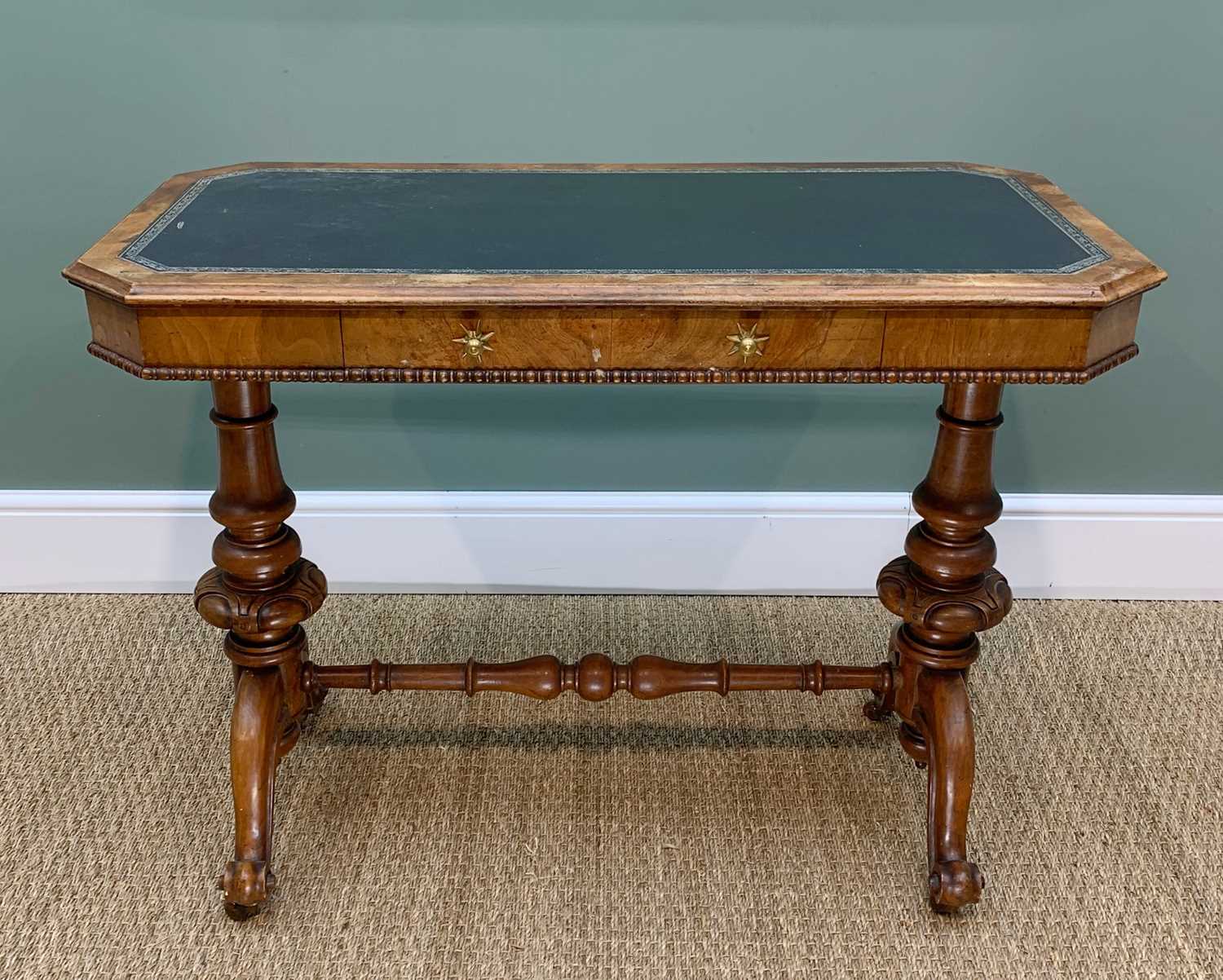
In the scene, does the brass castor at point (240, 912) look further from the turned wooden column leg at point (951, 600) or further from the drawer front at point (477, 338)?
the turned wooden column leg at point (951, 600)

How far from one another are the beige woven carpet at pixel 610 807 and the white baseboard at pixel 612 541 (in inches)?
1.8

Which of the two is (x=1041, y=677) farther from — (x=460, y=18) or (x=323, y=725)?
(x=460, y=18)

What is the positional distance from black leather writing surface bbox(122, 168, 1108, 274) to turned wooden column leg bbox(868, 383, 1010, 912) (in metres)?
0.25

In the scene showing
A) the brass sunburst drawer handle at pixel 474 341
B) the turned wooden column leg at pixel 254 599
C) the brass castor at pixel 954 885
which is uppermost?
the brass sunburst drawer handle at pixel 474 341

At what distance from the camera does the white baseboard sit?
2.46 m

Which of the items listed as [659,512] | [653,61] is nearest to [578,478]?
[659,512]

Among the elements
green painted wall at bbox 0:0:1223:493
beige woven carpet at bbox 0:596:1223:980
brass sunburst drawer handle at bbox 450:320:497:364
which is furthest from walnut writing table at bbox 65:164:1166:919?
green painted wall at bbox 0:0:1223:493

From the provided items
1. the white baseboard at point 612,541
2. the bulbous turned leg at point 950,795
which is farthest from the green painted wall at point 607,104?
the bulbous turned leg at point 950,795

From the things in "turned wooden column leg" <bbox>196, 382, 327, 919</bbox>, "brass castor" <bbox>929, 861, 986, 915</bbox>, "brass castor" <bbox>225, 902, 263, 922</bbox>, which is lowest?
"brass castor" <bbox>225, 902, 263, 922</bbox>

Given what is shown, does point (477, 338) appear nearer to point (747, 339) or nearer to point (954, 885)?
point (747, 339)

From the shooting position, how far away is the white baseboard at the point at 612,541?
2.46 m

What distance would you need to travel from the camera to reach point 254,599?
182 centimetres

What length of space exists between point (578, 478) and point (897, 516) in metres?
0.61

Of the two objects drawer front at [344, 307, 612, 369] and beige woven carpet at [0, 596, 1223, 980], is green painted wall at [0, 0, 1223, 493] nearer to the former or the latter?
beige woven carpet at [0, 596, 1223, 980]
